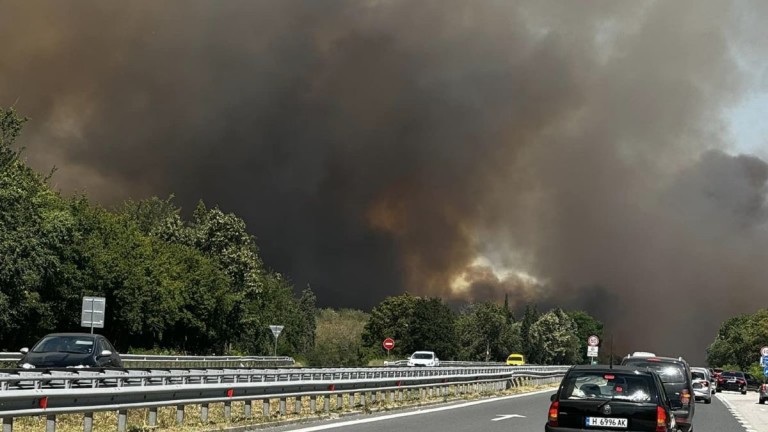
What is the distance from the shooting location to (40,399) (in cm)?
1377

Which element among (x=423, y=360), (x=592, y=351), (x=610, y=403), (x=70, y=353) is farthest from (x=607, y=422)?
(x=592, y=351)

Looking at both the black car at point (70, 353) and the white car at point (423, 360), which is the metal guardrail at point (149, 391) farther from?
the white car at point (423, 360)

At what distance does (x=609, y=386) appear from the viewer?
45.4ft

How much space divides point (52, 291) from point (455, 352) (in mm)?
108370

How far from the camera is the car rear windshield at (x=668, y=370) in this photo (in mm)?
22125

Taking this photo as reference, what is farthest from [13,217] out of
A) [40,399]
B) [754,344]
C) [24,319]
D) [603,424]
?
[754,344]

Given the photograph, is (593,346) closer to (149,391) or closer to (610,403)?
(149,391)

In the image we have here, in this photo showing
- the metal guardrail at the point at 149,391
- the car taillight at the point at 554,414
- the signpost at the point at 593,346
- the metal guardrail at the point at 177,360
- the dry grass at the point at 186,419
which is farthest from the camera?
the signpost at the point at 593,346

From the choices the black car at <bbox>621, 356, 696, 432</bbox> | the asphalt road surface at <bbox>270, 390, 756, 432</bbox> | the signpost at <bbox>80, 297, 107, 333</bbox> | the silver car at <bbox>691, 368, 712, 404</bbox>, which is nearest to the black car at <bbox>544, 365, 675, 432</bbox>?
the black car at <bbox>621, 356, 696, 432</bbox>

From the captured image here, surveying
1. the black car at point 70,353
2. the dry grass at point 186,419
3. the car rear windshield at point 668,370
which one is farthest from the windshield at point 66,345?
the car rear windshield at point 668,370

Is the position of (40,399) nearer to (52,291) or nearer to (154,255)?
(52,291)

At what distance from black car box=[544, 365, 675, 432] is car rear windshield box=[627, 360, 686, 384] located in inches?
329

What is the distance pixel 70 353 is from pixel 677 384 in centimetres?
1390

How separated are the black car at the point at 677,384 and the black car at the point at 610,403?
5.36 meters
